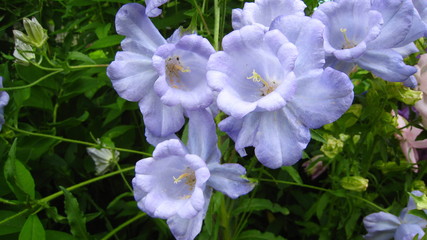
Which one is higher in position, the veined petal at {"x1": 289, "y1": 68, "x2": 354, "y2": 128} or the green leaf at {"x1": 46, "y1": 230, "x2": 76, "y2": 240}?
the veined petal at {"x1": 289, "y1": 68, "x2": 354, "y2": 128}

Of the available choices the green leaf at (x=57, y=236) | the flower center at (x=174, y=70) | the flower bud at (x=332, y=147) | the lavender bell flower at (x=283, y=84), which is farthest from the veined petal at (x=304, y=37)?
the green leaf at (x=57, y=236)

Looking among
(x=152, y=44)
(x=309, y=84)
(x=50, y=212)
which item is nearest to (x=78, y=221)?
(x=50, y=212)

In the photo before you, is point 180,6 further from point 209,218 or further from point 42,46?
point 209,218

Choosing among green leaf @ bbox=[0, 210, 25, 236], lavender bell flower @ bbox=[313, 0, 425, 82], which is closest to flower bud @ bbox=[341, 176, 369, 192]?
lavender bell flower @ bbox=[313, 0, 425, 82]

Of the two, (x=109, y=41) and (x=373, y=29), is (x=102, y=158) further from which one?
(x=373, y=29)

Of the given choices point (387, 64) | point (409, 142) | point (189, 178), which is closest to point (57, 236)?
point (189, 178)

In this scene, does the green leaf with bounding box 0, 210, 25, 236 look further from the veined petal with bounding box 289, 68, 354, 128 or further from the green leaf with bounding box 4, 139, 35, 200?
the veined petal with bounding box 289, 68, 354, 128
